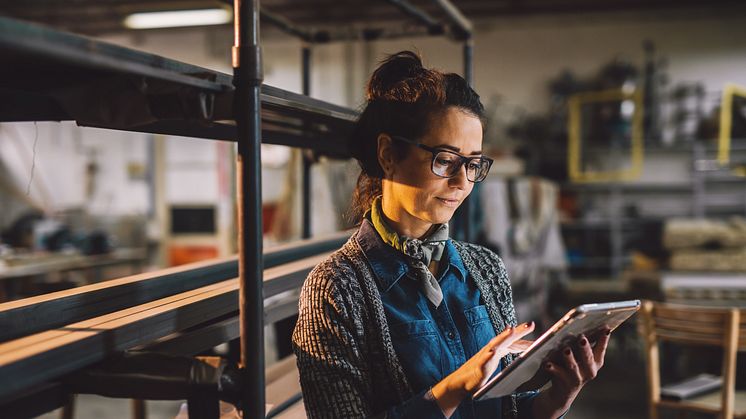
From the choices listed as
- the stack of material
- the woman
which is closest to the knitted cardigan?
the woman

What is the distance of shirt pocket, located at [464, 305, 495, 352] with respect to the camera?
4.53 ft

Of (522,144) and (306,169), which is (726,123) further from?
(306,169)

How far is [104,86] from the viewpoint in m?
1.08

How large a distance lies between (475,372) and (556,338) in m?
0.14

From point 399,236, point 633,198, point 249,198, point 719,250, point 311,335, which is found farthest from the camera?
point 633,198

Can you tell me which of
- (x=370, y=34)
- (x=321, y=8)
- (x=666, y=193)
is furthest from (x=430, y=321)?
(x=666, y=193)

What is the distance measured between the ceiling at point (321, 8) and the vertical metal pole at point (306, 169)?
4.49 m

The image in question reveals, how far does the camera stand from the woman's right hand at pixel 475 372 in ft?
3.72

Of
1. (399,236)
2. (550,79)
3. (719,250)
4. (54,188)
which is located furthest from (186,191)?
(399,236)

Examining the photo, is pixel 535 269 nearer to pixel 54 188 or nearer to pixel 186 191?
pixel 186 191

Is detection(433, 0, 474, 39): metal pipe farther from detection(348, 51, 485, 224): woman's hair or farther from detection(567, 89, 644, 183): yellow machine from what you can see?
detection(567, 89, 644, 183): yellow machine

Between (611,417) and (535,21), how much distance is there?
5.73 meters

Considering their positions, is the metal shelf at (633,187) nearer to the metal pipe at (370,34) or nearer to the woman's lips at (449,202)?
the metal pipe at (370,34)

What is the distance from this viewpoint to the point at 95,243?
618 cm
